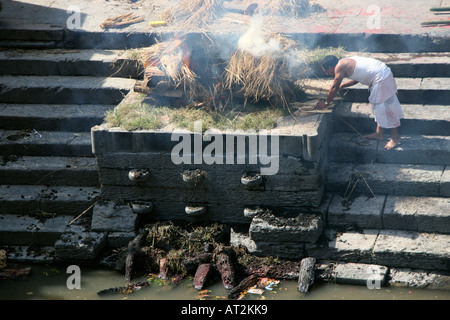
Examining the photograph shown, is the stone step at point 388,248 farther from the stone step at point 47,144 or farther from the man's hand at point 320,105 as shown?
the stone step at point 47,144

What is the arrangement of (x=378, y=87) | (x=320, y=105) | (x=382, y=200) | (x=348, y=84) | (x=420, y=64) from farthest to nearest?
1. (x=420, y=64)
2. (x=348, y=84)
3. (x=378, y=87)
4. (x=320, y=105)
5. (x=382, y=200)

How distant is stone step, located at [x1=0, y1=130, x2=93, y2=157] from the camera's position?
8203 millimetres

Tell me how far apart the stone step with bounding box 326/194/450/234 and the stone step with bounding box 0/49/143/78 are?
146 inches

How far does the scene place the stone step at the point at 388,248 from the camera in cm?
643

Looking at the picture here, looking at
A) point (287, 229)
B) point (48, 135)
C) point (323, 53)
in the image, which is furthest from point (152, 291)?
point (323, 53)

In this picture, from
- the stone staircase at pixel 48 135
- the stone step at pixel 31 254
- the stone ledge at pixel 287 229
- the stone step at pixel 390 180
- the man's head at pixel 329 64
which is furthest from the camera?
the man's head at pixel 329 64

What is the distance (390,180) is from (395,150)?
19.3 inches

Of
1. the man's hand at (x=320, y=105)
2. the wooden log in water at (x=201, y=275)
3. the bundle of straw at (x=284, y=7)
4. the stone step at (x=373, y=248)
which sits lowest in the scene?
the wooden log in water at (x=201, y=275)

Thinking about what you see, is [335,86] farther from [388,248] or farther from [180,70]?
[388,248]

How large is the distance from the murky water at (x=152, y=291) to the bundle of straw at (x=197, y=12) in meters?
3.50

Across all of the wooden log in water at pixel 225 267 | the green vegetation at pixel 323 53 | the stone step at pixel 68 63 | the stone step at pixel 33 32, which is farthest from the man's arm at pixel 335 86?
the stone step at pixel 33 32

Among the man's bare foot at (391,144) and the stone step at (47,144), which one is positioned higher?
the man's bare foot at (391,144)

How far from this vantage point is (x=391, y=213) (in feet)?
22.2

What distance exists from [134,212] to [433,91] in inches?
161
